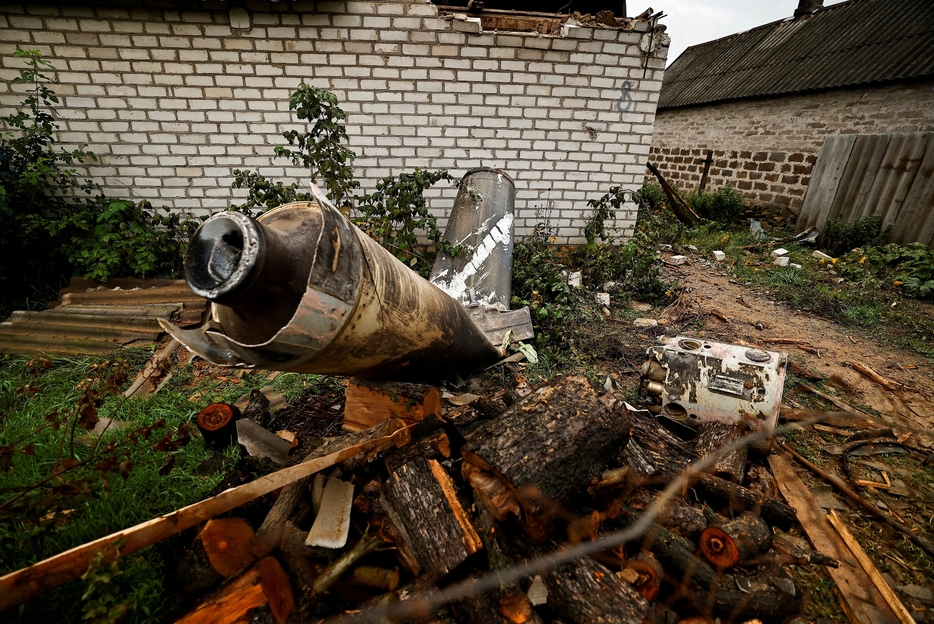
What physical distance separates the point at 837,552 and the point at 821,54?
10005mm

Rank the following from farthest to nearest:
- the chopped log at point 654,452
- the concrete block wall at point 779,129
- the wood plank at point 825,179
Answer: the wood plank at point 825,179 → the concrete block wall at point 779,129 → the chopped log at point 654,452

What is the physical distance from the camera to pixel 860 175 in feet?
21.1

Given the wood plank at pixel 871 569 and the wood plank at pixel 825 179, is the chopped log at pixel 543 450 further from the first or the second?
the wood plank at pixel 825 179

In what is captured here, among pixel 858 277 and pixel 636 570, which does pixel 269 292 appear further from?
pixel 858 277

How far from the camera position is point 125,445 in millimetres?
2248

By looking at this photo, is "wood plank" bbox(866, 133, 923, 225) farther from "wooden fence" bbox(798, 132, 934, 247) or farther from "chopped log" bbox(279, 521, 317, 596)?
"chopped log" bbox(279, 521, 317, 596)

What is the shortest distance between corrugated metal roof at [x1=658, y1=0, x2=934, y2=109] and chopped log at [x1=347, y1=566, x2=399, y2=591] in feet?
31.2

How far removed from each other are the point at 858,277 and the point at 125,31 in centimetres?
908

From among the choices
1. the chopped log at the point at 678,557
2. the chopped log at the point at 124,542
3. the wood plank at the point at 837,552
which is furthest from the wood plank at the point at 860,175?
the chopped log at the point at 124,542

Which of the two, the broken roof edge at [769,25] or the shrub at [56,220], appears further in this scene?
the broken roof edge at [769,25]

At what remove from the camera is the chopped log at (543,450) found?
1423 millimetres

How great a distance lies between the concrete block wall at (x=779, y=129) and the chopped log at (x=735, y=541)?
324 inches

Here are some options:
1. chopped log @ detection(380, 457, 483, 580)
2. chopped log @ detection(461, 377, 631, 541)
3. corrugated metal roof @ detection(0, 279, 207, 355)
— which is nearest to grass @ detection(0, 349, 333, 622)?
corrugated metal roof @ detection(0, 279, 207, 355)

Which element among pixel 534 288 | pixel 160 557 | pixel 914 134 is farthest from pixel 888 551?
pixel 914 134
